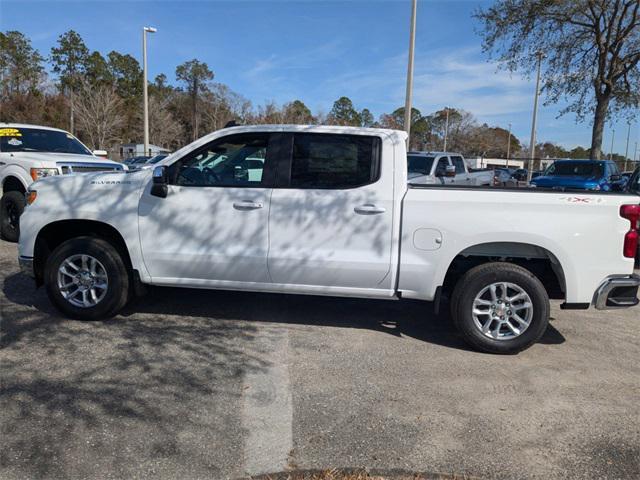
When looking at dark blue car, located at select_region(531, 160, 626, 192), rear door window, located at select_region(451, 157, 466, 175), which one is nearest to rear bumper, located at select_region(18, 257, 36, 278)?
rear door window, located at select_region(451, 157, 466, 175)

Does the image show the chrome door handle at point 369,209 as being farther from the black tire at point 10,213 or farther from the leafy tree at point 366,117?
the leafy tree at point 366,117

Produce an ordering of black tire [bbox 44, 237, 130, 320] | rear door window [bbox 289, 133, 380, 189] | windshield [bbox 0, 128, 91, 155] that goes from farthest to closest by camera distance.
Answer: windshield [bbox 0, 128, 91, 155] < black tire [bbox 44, 237, 130, 320] < rear door window [bbox 289, 133, 380, 189]

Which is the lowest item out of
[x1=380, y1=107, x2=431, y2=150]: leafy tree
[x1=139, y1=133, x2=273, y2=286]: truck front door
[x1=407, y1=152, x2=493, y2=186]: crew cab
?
[x1=139, y1=133, x2=273, y2=286]: truck front door

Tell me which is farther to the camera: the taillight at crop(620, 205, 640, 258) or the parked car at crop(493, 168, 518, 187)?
the parked car at crop(493, 168, 518, 187)

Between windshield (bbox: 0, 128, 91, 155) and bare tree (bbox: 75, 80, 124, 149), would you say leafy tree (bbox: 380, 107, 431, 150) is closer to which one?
bare tree (bbox: 75, 80, 124, 149)

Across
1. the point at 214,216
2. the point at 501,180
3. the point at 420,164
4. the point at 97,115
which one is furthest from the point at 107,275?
the point at 97,115

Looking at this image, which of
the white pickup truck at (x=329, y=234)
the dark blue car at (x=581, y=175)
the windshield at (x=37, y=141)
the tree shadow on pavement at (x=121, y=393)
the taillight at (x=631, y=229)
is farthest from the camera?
A: the dark blue car at (x=581, y=175)

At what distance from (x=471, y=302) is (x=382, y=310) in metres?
1.46

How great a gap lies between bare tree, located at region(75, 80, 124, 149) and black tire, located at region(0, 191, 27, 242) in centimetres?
4760

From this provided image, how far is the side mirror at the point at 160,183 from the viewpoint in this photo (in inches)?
190

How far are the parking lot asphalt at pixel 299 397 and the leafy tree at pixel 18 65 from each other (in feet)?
206

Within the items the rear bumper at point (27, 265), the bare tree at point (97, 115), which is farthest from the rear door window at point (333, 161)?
the bare tree at point (97, 115)

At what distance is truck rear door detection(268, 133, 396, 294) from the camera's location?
185 inches

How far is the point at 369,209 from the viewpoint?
4.66 metres
